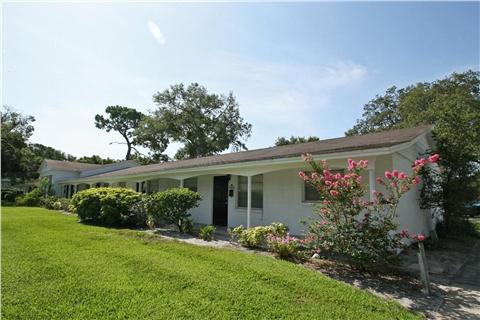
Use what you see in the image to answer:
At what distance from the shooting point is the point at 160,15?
8148 millimetres

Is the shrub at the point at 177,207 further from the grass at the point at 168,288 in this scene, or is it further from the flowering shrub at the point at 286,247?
the flowering shrub at the point at 286,247

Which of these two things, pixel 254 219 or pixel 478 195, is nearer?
pixel 478 195

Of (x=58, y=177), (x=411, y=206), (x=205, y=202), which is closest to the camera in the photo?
(x=411, y=206)

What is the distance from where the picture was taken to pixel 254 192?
11.4 metres

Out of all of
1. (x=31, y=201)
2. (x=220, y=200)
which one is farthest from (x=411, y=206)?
(x=31, y=201)

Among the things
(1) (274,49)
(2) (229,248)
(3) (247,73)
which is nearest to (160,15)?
(1) (274,49)

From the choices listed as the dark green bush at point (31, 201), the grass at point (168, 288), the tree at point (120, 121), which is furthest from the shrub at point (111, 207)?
the tree at point (120, 121)

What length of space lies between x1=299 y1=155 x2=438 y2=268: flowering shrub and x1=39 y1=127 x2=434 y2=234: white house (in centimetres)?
138

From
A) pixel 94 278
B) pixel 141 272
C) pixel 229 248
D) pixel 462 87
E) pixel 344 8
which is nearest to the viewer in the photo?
pixel 94 278

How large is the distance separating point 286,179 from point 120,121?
48.1 m

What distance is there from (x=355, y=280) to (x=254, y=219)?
598cm

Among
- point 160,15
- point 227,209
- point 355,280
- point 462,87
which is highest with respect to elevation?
point 462,87

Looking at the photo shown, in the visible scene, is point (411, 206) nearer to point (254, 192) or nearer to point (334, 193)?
point (334, 193)

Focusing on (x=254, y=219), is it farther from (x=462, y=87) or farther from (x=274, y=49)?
(x=462, y=87)
